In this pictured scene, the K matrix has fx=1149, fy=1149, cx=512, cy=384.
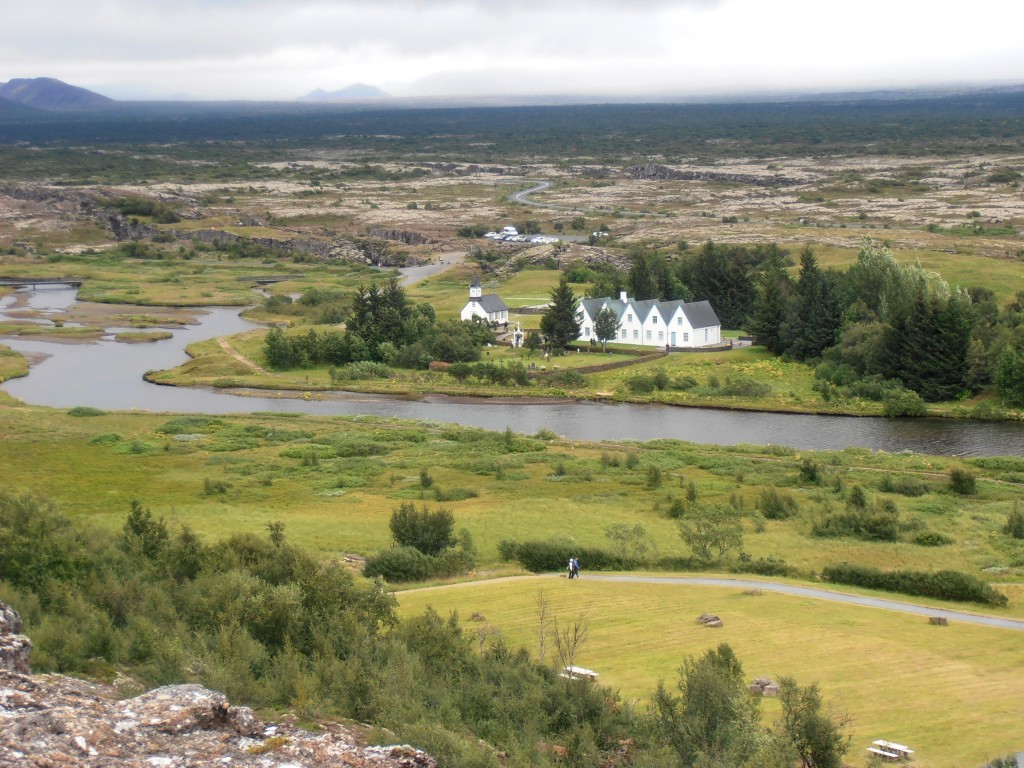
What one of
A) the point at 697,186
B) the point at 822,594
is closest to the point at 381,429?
the point at 822,594

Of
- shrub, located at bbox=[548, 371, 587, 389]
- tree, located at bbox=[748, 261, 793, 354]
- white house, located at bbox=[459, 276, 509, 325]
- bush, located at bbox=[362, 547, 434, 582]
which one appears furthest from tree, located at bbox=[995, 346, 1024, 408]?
bush, located at bbox=[362, 547, 434, 582]

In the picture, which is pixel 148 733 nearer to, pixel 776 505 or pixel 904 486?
pixel 776 505

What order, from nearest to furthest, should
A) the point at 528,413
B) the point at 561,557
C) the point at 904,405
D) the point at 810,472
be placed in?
the point at 561,557 < the point at 810,472 < the point at 904,405 < the point at 528,413

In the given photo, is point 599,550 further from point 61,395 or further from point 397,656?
point 61,395

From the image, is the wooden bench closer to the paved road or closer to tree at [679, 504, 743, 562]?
the paved road

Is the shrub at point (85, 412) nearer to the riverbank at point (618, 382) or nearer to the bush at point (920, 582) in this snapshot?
the riverbank at point (618, 382)

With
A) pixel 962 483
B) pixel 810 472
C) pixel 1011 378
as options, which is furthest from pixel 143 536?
pixel 1011 378
